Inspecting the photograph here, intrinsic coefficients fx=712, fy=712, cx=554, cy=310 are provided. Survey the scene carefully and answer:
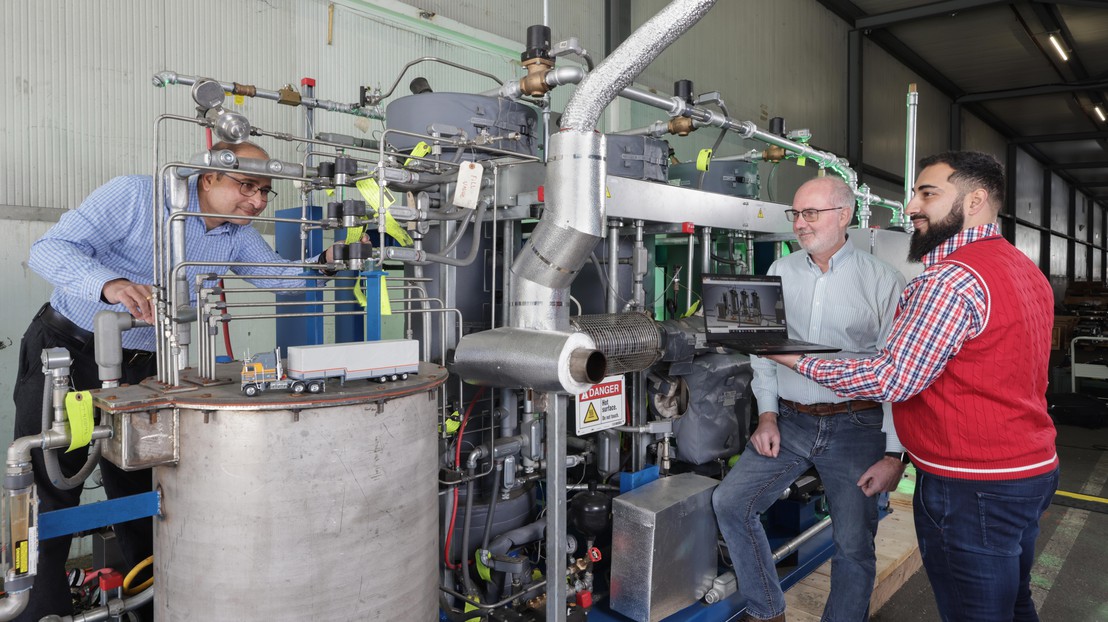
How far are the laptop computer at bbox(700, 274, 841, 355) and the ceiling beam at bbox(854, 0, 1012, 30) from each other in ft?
24.9

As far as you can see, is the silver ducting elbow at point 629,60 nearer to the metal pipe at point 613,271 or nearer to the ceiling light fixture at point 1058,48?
the metal pipe at point 613,271

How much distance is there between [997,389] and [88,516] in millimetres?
2005

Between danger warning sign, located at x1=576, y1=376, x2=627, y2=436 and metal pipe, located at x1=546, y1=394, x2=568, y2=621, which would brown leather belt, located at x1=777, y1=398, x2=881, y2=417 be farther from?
metal pipe, located at x1=546, y1=394, x2=568, y2=621

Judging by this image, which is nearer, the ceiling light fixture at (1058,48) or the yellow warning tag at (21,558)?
the yellow warning tag at (21,558)

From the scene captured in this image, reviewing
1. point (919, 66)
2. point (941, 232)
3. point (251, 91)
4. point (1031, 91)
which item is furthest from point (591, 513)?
point (1031, 91)

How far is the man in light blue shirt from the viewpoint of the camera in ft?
7.18

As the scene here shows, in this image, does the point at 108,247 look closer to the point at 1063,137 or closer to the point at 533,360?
the point at 533,360

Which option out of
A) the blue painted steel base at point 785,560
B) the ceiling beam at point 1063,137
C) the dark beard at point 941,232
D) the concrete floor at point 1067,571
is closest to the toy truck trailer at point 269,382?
the blue painted steel base at point 785,560

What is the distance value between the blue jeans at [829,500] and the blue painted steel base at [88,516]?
5.61ft

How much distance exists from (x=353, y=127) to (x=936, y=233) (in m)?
3.26

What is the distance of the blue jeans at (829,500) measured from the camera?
2186 millimetres

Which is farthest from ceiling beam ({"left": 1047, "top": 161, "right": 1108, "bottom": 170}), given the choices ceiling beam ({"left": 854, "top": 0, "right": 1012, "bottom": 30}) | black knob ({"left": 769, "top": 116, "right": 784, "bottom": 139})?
black knob ({"left": 769, "top": 116, "right": 784, "bottom": 139})

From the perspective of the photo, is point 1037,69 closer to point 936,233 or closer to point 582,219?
point 936,233

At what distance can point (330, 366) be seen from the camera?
1590mm
